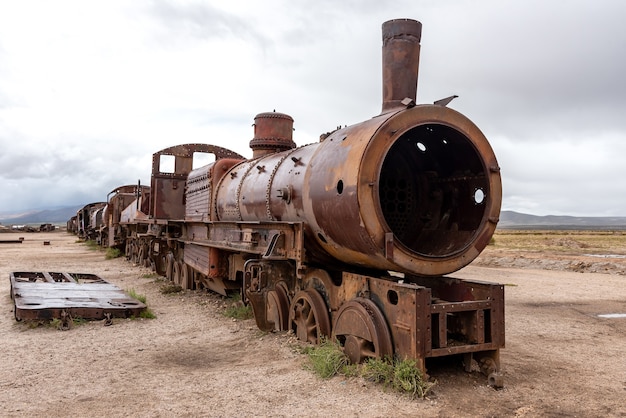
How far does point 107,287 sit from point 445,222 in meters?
7.62

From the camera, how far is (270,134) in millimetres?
9727

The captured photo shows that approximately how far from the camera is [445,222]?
20.6 feet

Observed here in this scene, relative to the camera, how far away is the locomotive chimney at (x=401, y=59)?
5.82 metres

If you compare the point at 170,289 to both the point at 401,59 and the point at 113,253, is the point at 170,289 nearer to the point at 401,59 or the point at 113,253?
the point at 401,59

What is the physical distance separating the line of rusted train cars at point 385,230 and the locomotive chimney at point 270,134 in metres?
1.02

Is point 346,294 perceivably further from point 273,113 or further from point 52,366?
point 273,113

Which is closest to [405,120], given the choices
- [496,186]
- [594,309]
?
[496,186]

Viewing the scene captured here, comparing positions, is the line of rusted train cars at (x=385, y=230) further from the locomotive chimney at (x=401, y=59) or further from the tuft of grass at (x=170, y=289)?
the tuft of grass at (x=170, y=289)

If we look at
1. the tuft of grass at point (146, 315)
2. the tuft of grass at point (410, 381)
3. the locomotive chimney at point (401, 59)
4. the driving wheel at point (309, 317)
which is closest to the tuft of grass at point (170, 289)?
the tuft of grass at point (146, 315)

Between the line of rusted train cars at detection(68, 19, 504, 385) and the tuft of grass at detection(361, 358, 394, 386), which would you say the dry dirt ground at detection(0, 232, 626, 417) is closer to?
the tuft of grass at detection(361, 358, 394, 386)

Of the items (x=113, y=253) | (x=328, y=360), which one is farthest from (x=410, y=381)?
(x=113, y=253)

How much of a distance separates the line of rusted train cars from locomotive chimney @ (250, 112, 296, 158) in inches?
40.3

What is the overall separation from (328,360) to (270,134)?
544 centimetres

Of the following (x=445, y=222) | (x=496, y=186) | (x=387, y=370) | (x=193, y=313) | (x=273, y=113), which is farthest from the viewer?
(x=273, y=113)
